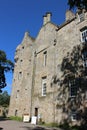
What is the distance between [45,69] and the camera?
29.1 m

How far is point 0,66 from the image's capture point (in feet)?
124

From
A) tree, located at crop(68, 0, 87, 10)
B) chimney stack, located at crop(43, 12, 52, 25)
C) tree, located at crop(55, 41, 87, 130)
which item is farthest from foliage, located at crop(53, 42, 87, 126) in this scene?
chimney stack, located at crop(43, 12, 52, 25)

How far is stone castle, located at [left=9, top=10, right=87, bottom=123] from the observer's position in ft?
81.1

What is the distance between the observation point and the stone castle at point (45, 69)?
24.7 metres

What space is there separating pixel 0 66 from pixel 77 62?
19332mm

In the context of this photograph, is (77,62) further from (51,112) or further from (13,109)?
(13,109)

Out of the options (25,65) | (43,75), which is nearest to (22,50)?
(25,65)

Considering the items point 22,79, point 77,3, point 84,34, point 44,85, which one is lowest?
point 44,85

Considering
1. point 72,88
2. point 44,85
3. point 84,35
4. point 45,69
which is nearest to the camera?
point 72,88

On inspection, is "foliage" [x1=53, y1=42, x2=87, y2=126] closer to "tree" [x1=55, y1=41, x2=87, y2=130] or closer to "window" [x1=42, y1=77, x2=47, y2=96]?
"tree" [x1=55, y1=41, x2=87, y2=130]

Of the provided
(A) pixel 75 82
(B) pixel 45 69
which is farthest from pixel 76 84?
(B) pixel 45 69

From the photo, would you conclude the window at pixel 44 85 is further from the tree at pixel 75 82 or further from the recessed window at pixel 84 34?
the recessed window at pixel 84 34

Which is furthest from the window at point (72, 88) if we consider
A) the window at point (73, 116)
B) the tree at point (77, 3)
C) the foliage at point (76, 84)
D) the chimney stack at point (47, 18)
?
the chimney stack at point (47, 18)

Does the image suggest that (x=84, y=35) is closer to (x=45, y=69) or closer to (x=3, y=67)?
(x=45, y=69)
